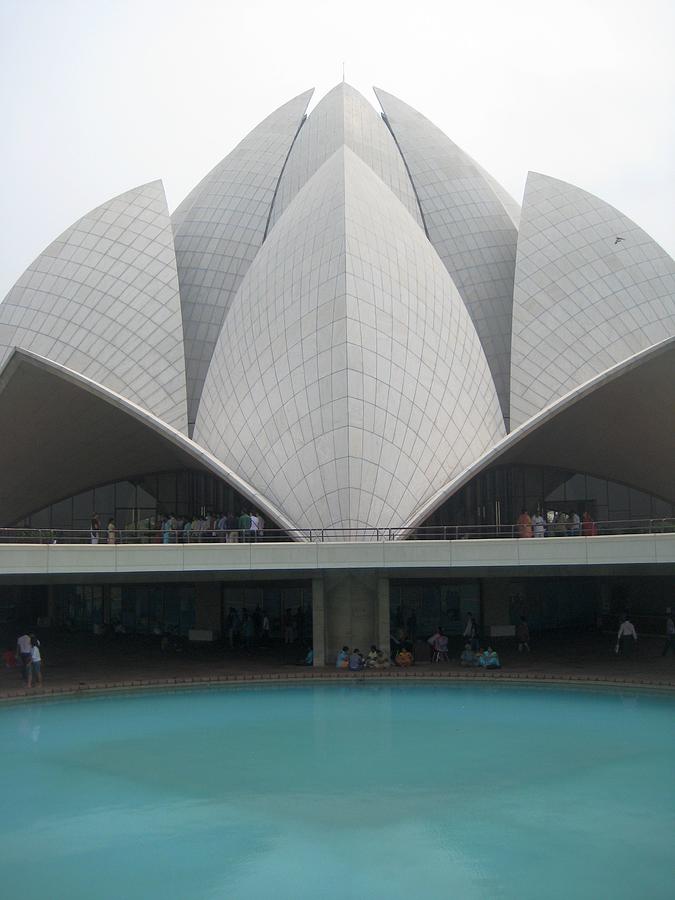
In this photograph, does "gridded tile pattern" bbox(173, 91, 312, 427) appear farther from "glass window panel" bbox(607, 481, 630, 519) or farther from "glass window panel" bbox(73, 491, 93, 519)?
"glass window panel" bbox(607, 481, 630, 519)

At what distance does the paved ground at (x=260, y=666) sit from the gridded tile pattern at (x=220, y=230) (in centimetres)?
764

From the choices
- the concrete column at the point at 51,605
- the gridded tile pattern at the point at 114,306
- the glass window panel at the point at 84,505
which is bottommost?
the concrete column at the point at 51,605

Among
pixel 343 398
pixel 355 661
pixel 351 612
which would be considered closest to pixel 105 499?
pixel 343 398

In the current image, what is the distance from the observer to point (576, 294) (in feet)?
91.5

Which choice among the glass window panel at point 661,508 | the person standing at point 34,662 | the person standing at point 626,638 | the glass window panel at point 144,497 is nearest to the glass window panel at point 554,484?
the glass window panel at point 661,508

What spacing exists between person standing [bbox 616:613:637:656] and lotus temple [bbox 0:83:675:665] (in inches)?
50.5

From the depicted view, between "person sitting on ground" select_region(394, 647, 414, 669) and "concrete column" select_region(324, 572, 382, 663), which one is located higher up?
"concrete column" select_region(324, 572, 382, 663)

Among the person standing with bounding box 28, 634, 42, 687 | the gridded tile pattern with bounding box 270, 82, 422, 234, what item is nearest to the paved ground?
the person standing with bounding box 28, 634, 42, 687

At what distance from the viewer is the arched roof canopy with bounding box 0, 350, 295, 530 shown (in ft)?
75.8

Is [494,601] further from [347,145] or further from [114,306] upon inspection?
[347,145]

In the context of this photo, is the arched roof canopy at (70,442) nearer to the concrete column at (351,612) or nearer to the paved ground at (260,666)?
the concrete column at (351,612)

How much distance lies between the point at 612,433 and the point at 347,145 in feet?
41.9

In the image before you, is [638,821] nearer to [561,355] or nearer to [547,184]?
[561,355]

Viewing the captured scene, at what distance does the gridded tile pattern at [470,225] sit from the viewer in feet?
96.2
